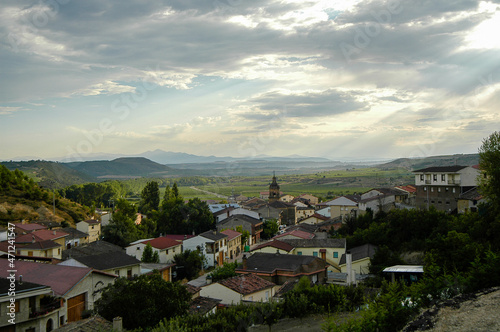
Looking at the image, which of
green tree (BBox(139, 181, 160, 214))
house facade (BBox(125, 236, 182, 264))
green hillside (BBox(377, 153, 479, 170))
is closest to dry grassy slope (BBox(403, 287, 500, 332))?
house facade (BBox(125, 236, 182, 264))

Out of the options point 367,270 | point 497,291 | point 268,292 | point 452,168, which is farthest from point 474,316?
point 452,168

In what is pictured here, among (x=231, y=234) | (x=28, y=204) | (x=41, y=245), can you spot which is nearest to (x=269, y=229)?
(x=231, y=234)

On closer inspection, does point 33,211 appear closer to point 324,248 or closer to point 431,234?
point 324,248

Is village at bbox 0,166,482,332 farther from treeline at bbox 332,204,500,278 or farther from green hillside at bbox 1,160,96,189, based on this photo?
green hillside at bbox 1,160,96,189

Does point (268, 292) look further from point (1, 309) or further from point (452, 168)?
point (452, 168)

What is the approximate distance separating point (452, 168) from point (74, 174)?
178 meters

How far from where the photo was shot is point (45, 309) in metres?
15.2

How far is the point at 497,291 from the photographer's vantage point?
10891 mm

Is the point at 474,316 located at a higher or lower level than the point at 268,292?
higher

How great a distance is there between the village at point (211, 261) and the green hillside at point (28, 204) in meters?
5.81

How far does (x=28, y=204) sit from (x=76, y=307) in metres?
46.3

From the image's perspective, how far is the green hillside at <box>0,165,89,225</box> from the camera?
5244cm

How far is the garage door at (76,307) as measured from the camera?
17359mm

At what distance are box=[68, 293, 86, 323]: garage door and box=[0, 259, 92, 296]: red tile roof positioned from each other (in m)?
0.78
